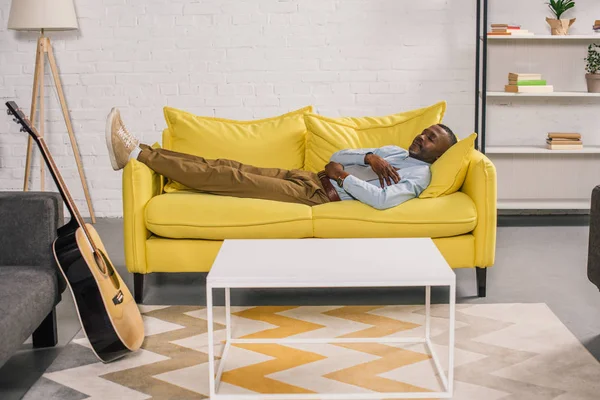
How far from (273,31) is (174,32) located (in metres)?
0.65

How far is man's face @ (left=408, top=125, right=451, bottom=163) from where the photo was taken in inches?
155

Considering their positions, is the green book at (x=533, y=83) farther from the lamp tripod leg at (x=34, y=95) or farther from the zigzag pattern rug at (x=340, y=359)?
the lamp tripod leg at (x=34, y=95)

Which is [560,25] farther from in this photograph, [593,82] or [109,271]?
[109,271]

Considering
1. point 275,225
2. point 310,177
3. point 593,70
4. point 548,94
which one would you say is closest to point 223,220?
point 275,225

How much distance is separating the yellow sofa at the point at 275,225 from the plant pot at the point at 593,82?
189 cm

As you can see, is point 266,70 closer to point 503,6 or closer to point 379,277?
point 503,6

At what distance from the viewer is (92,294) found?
2797 mm

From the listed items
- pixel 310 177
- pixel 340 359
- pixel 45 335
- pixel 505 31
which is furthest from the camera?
pixel 505 31

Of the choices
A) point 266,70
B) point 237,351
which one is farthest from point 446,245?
point 266,70

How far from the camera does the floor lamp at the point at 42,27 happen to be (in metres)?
4.90

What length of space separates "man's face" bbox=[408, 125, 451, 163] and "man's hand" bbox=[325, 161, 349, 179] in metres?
0.37

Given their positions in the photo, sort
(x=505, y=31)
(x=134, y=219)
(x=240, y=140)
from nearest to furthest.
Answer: (x=134, y=219) → (x=240, y=140) → (x=505, y=31)

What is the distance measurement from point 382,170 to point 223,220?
0.81m

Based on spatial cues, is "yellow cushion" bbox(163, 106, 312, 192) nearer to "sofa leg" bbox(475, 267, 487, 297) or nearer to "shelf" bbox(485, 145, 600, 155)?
"sofa leg" bbox(475, 267, 487, 297)
